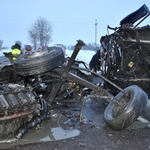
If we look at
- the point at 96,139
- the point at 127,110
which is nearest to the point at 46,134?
the point at 96,139

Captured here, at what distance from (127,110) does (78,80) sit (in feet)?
3.66

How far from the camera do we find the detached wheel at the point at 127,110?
3.62 meters

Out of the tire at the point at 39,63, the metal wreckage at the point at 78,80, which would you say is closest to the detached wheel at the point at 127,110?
the metal wreckage at the point at 78,80

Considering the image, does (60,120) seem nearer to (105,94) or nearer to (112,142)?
(105,94)

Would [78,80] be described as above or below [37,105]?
above

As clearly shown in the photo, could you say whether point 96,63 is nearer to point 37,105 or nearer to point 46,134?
point 37,105

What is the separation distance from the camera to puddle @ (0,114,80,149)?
3414mm

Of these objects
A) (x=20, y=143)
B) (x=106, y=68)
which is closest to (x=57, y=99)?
→ (x=106, y=68)

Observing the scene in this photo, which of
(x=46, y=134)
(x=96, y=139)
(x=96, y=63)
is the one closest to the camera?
(x=96, y=139)

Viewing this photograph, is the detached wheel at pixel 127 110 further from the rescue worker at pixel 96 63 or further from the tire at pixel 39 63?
the rescue worker at pixel 96 63

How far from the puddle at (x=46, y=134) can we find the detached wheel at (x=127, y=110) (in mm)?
646

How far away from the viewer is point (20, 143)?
338 centimetres

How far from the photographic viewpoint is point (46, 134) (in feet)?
12.3

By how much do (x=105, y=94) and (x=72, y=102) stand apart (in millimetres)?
1797
